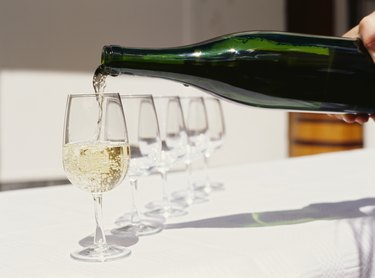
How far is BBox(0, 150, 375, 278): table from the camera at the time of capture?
0.74 metres

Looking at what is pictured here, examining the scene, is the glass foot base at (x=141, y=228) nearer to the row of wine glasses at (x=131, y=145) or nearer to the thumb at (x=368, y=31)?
the row of wine glasses at (x=131, y=145)

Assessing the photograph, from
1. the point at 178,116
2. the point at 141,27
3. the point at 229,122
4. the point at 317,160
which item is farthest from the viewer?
the point at 229,122

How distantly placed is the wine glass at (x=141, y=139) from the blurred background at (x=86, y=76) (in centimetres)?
218

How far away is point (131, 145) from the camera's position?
0.88m

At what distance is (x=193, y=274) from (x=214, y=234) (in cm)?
16

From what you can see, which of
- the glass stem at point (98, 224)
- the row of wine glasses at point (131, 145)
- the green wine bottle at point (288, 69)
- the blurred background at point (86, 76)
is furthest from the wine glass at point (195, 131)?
the blurred background at point (86, 76)

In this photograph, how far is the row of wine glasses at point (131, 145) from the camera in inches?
31.0

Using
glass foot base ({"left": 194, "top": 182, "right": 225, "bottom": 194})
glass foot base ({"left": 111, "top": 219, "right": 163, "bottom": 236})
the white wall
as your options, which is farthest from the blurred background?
glass foot base ({"left": 111, "top": 219, "right": 163, "bottom": 236})

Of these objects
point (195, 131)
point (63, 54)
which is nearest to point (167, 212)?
point (195, 131)

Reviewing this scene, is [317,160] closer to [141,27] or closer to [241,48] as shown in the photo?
[241,48]

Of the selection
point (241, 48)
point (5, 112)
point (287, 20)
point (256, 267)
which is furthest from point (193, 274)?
point (287, 20)

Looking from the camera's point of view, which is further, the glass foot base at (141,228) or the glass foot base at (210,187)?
the glass foot base at (210,187)

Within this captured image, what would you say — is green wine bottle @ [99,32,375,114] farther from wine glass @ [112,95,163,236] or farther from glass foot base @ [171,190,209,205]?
glass foot base @ [171,190,209,205]

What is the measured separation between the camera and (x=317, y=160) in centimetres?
165
